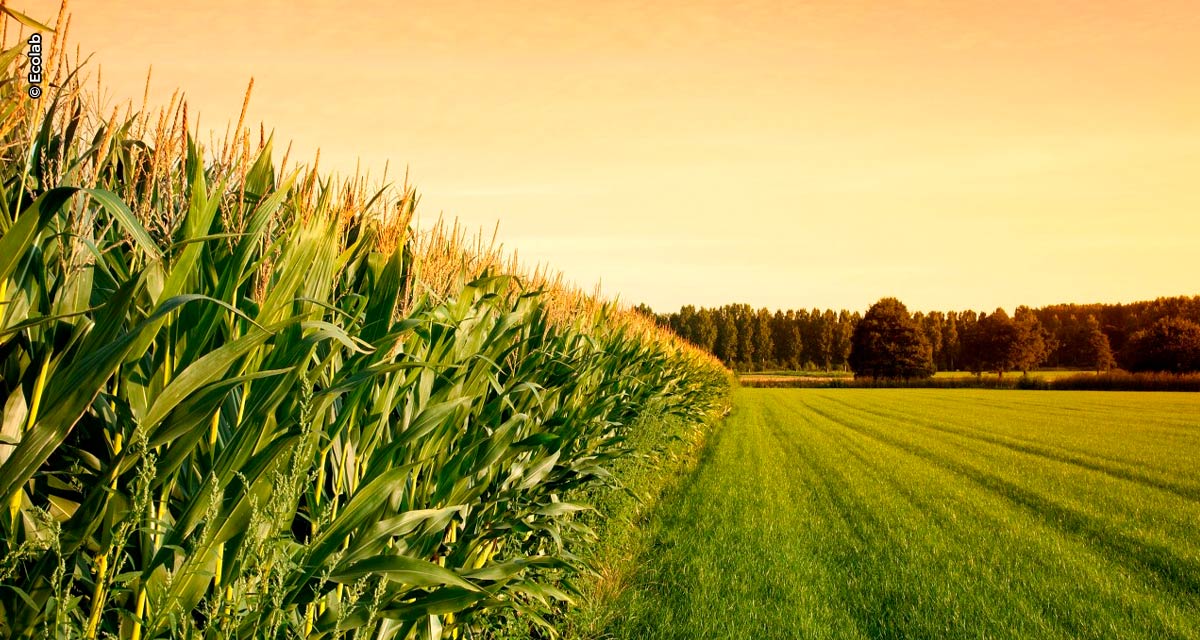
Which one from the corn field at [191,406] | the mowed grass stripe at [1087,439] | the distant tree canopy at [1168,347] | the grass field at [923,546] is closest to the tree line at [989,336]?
the distant tree canopy at [1168,347]

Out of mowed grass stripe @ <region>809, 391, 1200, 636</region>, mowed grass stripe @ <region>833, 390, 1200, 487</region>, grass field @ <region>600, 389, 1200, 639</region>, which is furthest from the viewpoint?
mowed grass stripe @ <region>833, 390, 1200, 487</region>

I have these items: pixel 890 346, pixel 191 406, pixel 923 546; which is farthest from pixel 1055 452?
pixel 890 346

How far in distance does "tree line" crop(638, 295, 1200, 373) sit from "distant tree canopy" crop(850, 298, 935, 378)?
357 millimetres

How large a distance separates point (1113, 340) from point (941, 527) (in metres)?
126

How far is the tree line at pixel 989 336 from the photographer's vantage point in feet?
246

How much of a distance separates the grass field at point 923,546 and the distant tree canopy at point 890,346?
232 ft

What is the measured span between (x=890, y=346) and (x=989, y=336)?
21255mm

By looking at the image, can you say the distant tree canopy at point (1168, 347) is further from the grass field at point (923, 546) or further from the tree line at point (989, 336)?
the grass field at point (923, 546)

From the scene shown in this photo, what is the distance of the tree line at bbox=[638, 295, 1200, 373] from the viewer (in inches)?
2956

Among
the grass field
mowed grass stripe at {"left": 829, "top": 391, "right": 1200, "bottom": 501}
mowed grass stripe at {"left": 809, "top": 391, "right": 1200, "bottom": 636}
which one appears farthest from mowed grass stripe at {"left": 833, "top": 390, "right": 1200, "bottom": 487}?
mowed grass stripe at {"left": 809, "top": 391, "right": 1200, "bottom": 636}

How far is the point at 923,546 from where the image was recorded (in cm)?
826

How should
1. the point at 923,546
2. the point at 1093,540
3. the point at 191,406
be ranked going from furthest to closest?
the point at 1093,540 → the point at 923,546 → the point at 191,406

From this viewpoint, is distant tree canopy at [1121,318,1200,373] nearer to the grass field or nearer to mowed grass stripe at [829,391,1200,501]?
mowed grass stripe at [829,391,1200,501]

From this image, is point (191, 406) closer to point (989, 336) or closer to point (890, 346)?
point (890, 346)
